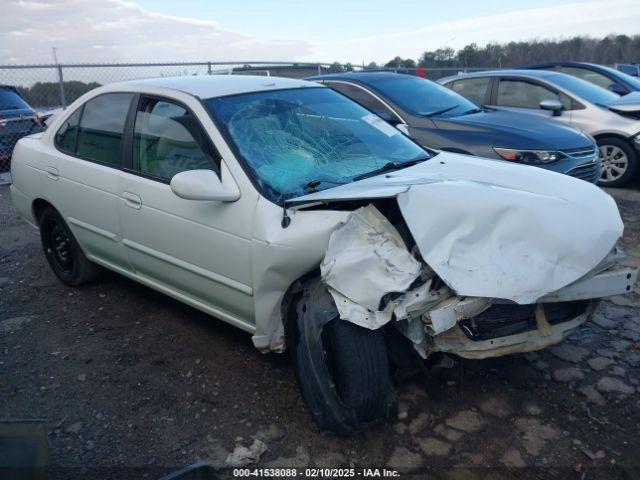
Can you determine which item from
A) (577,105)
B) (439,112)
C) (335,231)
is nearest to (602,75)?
(577,105)

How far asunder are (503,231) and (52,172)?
134 inches

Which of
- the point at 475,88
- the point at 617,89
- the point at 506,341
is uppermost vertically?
the point at 475,88

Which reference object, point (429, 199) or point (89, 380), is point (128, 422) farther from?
point (429, 199)

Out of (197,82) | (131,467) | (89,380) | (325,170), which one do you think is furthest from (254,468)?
(197,82)

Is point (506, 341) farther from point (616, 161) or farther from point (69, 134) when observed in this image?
point (616, 161)

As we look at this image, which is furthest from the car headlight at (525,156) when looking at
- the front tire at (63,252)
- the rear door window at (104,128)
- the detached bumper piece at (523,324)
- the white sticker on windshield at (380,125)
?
the front tire at (63,252)

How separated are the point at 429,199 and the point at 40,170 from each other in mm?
3268

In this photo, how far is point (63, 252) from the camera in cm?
465

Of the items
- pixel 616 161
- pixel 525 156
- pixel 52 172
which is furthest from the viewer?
pixel 616 161

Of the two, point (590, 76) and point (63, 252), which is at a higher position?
point (590, 76)

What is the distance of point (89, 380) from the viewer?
132 inches

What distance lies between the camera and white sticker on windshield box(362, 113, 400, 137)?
12.4 feet

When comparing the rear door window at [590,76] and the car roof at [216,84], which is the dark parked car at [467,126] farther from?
the rear door window at [590,76]

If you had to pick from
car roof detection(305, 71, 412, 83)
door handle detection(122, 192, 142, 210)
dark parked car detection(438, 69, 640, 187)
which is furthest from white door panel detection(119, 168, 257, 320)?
dark parked car detection(438, 69, 640, 187)
